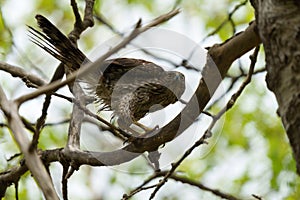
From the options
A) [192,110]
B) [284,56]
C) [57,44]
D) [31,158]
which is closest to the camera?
[31,158]

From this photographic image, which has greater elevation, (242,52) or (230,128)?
(230,128)

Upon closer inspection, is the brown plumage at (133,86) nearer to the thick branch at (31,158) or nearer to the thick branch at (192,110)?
the thick branch at (192,110)

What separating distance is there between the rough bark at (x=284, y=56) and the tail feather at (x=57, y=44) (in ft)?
6.79

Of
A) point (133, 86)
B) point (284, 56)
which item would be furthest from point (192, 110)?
point (133, 86)

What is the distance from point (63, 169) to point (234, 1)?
3.72 metres

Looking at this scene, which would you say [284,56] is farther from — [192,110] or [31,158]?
[192,110]

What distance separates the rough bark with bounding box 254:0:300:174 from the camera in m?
1.64

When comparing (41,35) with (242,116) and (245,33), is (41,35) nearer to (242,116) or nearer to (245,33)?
(245,33)

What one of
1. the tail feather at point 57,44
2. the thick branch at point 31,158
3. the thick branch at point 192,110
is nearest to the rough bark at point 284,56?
the thick branch at point 192,110

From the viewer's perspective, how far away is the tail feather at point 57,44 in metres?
3.65

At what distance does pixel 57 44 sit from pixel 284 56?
226 centimetres

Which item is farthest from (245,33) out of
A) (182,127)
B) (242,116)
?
(242,116)

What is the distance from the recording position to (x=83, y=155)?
2891mm

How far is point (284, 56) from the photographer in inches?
66.9
